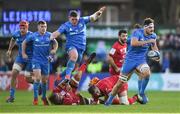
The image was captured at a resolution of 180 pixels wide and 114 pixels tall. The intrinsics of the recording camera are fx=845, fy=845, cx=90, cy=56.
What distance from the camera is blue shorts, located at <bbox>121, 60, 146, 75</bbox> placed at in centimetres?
2286

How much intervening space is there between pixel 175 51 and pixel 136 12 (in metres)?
26.8

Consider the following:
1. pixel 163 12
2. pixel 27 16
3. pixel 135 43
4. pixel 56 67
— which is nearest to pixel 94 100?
pixel 135 43

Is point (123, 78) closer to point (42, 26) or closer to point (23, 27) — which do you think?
point (42, 26)

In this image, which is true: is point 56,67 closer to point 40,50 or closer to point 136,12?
point 40,50

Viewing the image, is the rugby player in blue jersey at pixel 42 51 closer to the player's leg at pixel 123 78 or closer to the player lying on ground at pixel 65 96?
the player lying on ground at pixel 65 96

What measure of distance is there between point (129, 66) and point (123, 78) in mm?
778

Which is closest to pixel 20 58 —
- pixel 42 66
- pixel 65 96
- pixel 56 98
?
pixel 42 66

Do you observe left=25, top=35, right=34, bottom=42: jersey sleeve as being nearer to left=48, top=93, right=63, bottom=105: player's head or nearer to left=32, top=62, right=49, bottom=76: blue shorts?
left=32, top=62, right=49, bottom=76: blue shorts

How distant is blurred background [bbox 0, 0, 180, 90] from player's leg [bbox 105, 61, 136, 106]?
4.72 m

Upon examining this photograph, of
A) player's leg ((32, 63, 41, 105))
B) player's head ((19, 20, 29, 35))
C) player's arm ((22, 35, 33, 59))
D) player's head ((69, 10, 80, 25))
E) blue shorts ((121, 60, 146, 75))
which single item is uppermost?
player's head ((69, 10, 80, 25))

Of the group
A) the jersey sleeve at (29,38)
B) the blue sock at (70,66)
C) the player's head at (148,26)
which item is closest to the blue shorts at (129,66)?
the player's head at (148,26)

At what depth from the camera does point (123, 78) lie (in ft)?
73.5

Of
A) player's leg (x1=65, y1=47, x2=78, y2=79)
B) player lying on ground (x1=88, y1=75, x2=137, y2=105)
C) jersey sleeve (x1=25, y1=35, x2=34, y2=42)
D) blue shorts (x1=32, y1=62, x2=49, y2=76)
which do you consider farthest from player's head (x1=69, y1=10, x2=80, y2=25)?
player lying on ground (x1=88, y1=75, x2=137, y2=105)

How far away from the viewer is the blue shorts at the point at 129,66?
75.0ft
